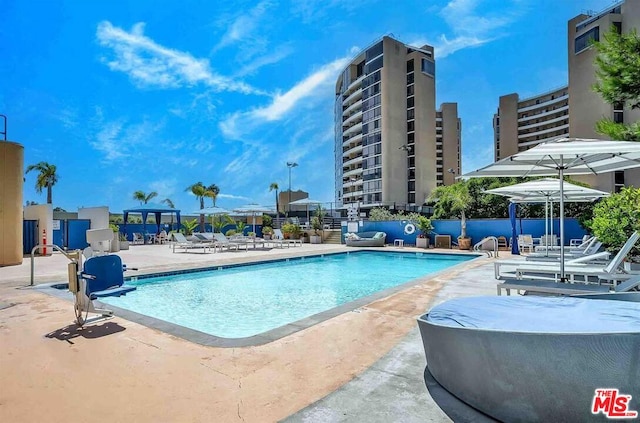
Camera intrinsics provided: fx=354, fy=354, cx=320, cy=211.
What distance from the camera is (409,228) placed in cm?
1928

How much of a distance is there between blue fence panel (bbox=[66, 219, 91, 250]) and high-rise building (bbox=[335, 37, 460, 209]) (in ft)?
120

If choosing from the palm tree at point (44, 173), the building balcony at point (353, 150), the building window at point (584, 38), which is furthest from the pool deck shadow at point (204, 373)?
the building balcony at point (353, 150)

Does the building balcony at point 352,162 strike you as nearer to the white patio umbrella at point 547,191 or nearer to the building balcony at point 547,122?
the building balcony at point 547,122

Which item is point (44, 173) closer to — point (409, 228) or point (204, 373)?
point (409, 228)

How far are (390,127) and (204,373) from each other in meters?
50.9

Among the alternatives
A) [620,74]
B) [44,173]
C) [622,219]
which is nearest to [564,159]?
[622,219]

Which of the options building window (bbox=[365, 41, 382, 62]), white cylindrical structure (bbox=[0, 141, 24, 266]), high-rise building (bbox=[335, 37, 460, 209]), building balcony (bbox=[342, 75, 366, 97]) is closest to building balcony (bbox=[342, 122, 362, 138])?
high-rise building (bbox=[335, 37, 460, 209])

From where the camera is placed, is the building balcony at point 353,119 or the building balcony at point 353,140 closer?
the building balcony at point 353,140

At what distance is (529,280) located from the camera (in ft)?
17.0

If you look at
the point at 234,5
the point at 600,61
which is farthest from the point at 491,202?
the point at 234,5

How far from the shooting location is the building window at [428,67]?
54.7 m

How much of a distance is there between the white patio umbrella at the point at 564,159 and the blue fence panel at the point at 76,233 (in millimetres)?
20142

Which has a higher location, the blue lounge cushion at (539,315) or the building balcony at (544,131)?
the building balcony at (544,131)

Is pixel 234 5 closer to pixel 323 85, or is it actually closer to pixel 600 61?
pixel 600 61
